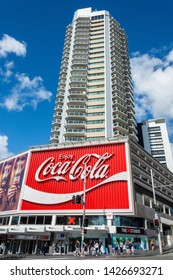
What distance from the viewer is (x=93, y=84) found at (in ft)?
249

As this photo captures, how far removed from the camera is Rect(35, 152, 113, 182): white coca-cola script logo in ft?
123

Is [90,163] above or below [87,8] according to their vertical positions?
below

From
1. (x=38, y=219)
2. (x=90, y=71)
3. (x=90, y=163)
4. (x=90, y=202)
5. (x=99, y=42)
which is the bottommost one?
(x=38, y=219)

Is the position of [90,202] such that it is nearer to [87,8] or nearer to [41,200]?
[41,200]

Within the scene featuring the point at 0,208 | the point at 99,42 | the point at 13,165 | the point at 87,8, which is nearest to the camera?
the point at 0,208

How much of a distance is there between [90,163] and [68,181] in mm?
5046

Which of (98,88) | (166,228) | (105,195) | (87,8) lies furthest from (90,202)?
(87,8)

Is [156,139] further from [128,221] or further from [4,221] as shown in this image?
[4,221]

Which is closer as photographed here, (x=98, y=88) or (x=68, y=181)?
(x=68, y=181)

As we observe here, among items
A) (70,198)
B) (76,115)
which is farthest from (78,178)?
(76,115)

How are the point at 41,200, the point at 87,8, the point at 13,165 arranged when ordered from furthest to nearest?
the point at 87,8 → the point at 13,165 → the point at 41,200

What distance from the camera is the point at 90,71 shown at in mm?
79375

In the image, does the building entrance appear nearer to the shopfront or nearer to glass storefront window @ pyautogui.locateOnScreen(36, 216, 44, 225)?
glass storefront window @ pyautogui.locateOnScreen(36, 216, 44, 225)

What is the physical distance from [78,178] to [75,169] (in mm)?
1864
